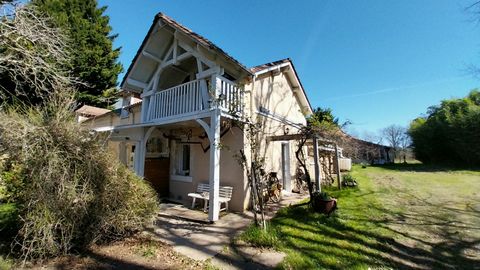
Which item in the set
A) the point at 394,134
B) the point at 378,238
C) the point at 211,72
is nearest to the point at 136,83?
the point at 211,72

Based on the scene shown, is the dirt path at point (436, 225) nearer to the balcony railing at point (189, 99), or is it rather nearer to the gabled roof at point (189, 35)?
the balcony railing at point (189, 99)

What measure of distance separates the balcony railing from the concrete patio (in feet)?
11.3

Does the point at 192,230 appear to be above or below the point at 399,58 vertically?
below

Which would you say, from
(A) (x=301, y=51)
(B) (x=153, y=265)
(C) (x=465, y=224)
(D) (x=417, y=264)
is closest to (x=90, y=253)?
(B) (x=153, y=265)

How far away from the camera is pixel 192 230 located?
6.12 m

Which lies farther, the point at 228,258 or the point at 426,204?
the point at 426,204

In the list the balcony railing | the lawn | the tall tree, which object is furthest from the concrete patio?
the tall tree

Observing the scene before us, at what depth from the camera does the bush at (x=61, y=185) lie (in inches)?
164

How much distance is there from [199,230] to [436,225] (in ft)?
21.9

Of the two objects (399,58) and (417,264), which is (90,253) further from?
(399,58)

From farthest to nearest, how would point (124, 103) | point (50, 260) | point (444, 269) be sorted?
point (124, 103), point (50, 260), point (444, 269)

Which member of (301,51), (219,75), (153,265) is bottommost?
(153,265)

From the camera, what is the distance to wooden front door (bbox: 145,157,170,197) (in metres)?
10.2

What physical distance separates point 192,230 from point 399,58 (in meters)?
11.8
